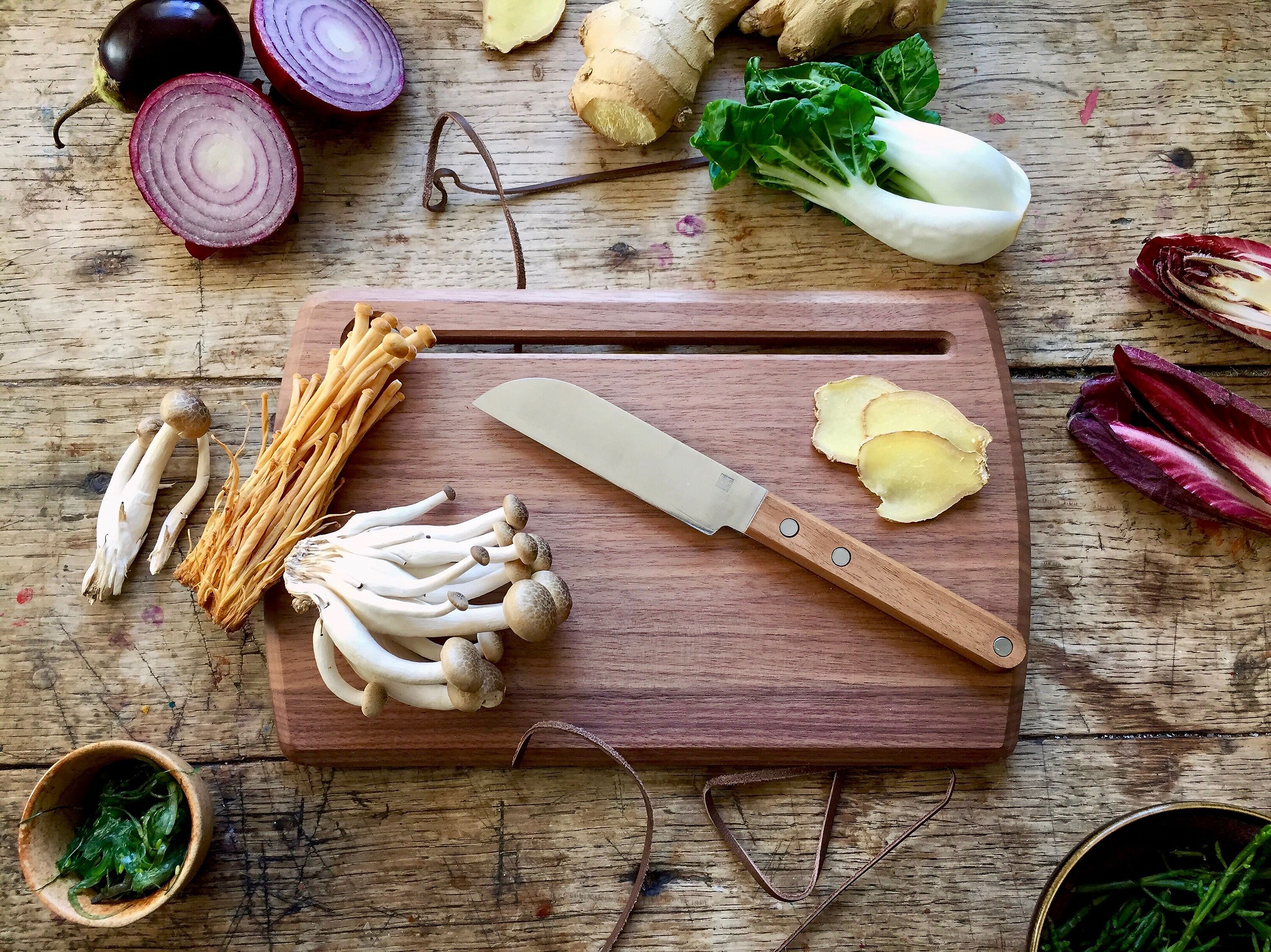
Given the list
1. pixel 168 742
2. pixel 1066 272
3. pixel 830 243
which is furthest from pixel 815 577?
pixel 168 742

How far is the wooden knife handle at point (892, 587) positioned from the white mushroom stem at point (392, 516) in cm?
51

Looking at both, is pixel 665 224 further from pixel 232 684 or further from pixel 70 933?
pixel 70 933

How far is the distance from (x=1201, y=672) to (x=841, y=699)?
0.66m

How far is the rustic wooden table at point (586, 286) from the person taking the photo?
1.38 metres

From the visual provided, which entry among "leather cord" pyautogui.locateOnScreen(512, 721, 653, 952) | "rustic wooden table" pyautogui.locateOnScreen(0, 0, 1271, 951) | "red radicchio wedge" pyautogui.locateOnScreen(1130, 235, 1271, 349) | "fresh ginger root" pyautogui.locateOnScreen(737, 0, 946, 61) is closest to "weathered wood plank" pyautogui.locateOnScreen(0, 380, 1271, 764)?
"rustic wooden table" pyautogui.locateOnScreen(0, 0, 1271, 951)

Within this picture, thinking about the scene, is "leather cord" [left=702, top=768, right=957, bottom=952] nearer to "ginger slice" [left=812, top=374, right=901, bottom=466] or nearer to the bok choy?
"ginger slice" [left=812, top=374, right=901, bottom=466]

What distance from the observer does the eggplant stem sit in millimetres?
1521

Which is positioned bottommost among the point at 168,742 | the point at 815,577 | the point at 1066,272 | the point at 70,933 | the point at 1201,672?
the point at 70,933

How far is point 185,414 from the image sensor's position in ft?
4.56

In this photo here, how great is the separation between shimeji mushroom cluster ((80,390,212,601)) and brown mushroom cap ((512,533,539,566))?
0.62m

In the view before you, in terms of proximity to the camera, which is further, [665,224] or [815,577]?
[665,224]

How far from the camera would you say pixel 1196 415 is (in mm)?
1425

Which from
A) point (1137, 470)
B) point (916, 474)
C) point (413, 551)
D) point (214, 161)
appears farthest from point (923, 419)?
point (214, 161)

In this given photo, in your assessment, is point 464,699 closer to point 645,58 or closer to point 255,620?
point 255,620
